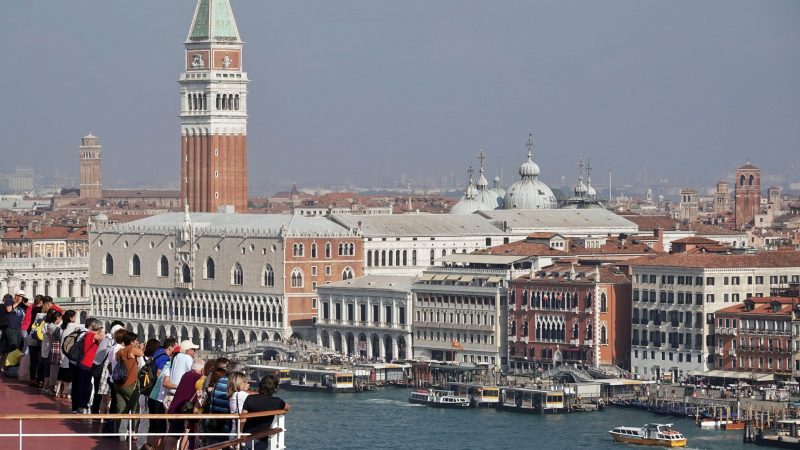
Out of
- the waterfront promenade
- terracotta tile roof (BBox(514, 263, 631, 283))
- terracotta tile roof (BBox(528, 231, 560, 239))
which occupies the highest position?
terracotta tile roof (BBox(528, 231, 560, 239))

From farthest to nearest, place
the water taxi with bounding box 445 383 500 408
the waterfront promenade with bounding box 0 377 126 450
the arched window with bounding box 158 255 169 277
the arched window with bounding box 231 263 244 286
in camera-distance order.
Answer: the arched window with bounding box 158 255 169 277 → the arched window with bounding box 231 263 244 286 → the water taxi with bounding box 445 383 500 408 → the waterfront promenade with bounding box 0 377 126 450

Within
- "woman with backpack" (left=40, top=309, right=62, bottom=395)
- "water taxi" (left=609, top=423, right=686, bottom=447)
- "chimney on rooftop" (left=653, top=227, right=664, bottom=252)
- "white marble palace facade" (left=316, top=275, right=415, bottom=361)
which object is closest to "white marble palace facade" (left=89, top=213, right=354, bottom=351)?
"white marble palace facade" (left=316, top=275, right=415, bottom=361)

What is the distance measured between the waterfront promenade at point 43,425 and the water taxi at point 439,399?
124 feet

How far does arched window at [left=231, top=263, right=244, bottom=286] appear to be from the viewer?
7301cm

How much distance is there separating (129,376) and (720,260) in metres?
45.3

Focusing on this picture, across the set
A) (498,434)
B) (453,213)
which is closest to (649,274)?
(498,434)

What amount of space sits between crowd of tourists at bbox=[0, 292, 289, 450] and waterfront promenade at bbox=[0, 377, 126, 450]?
Answer: 0.12m

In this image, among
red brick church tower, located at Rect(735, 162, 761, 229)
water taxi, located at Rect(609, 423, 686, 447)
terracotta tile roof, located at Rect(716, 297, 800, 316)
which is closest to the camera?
water taxi, located at Rect(609, 423, 686, 447)

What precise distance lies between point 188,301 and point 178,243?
1856 millimetres

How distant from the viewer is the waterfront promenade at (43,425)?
14782mm

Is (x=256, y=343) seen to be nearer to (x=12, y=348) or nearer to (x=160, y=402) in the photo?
(x=12, y=348)

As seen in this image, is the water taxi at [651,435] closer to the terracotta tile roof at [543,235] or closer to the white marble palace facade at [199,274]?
the terracotta tile roof at [543,235]

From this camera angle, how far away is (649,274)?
6081cm

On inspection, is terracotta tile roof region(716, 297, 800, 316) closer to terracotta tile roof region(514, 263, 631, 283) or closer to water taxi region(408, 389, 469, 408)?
terracotta tile roof region(514, 263, 631, 283)
